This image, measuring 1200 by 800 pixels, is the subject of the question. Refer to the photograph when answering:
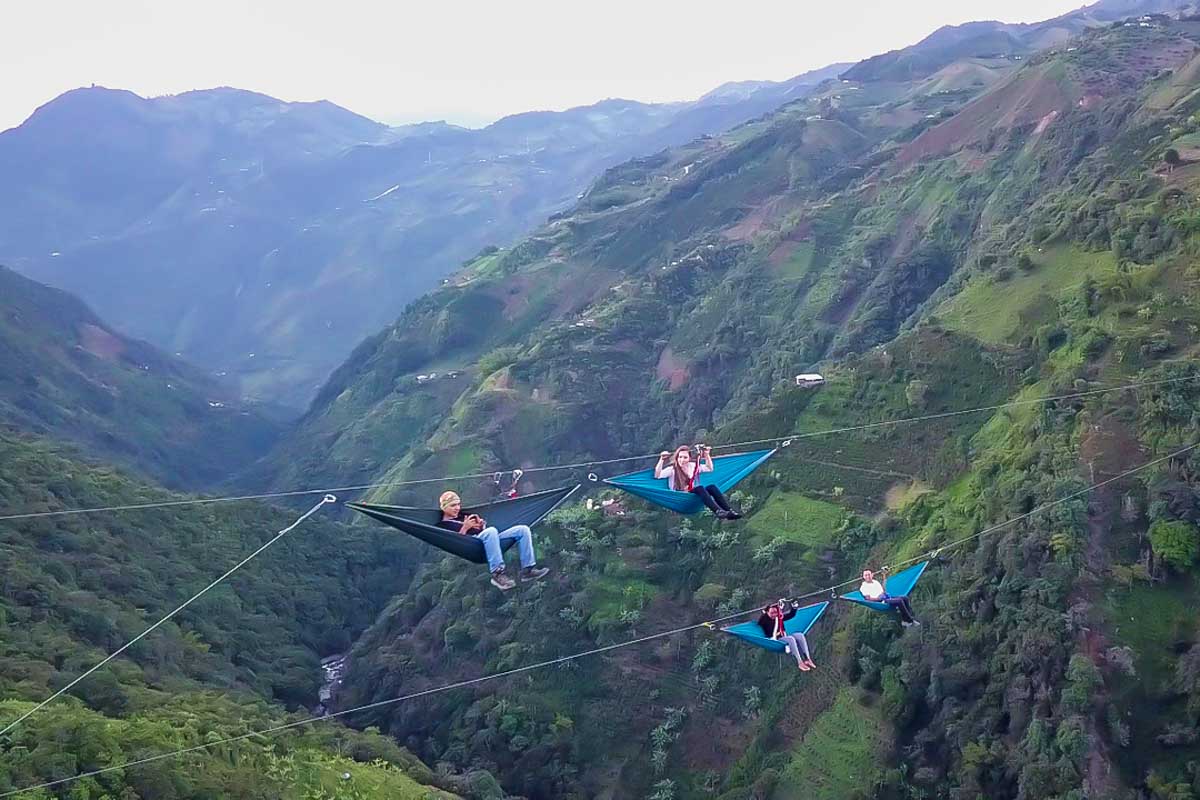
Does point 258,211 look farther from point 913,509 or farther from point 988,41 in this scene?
point 913,509

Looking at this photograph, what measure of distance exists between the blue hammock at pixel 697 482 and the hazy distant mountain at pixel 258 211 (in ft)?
337

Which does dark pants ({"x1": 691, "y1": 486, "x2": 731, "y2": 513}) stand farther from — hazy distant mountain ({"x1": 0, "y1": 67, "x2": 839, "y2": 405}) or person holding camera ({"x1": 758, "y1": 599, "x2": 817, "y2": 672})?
hazy distant mountain ({"x1": 0, "y1": 67, "x2": 839, "y2": 405})

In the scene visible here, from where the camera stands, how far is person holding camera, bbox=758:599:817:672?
51.3ft

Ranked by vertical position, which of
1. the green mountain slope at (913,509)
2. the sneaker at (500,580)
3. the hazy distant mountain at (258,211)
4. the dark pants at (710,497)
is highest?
the hazy distant mountain at (258,211)

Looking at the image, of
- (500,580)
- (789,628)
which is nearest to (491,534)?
(500,580)

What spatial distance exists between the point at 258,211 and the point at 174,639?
505 feet

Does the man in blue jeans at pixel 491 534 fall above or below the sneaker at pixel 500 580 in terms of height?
above

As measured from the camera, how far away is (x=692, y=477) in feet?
49.4

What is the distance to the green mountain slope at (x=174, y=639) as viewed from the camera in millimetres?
18188

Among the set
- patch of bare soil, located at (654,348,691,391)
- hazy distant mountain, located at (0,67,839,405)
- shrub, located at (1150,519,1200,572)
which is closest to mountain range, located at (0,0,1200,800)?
shrub, located at (1150,519,1200,572)

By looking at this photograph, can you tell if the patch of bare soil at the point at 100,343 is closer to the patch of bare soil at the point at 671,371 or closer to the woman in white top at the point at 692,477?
the patch of bare soil at the point at 671,371

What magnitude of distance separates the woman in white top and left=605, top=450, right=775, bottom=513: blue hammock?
10 centimetres

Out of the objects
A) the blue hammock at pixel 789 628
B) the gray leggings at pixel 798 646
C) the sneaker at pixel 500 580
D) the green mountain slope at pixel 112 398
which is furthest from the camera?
the green mountain slope at pixel 112 398

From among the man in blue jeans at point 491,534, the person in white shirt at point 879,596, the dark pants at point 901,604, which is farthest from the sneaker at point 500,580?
the dark pants at point 901,604
